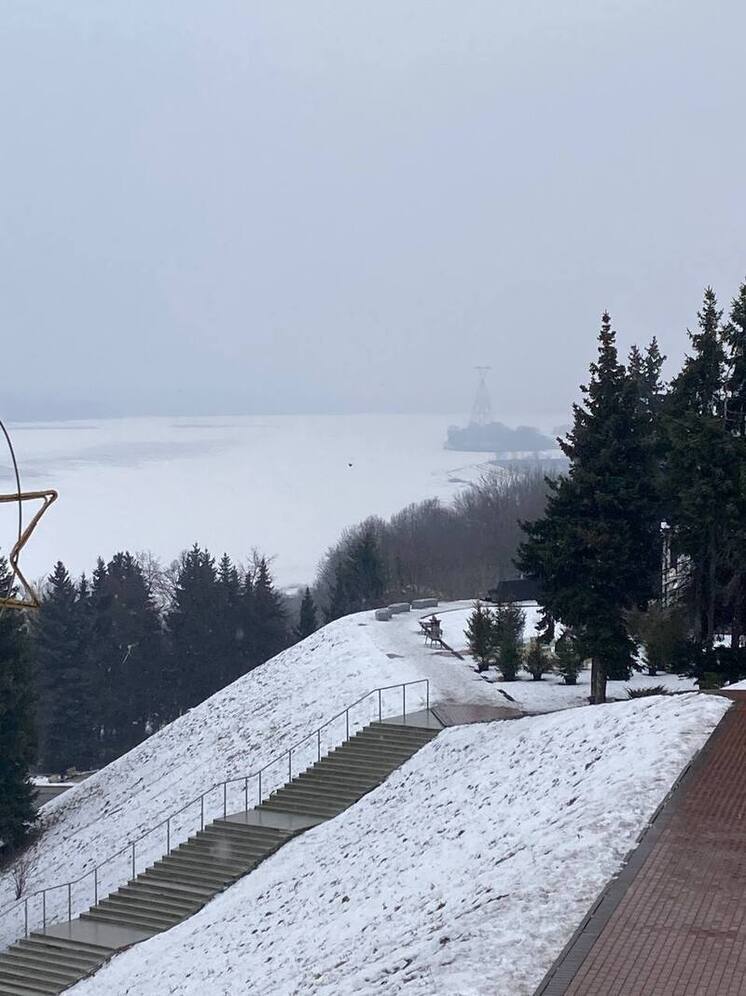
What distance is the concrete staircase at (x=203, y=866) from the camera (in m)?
18.2

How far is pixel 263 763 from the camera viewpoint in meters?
24.9

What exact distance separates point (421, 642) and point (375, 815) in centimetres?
1346

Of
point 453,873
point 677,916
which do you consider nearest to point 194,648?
point 453,873

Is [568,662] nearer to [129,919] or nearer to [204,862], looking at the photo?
[204,862]

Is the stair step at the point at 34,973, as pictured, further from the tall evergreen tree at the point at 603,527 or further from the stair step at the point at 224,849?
the tall evergreen tree at the point at 603,527

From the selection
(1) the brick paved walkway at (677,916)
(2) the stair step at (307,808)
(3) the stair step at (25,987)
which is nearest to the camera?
(1) the brick paved walkway at (677,916)

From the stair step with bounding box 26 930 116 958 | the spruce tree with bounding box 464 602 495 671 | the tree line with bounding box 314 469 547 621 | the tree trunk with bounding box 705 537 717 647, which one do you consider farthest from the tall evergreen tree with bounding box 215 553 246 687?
the stair step with bounding box 26 930 116 958

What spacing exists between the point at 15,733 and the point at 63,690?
23.6m

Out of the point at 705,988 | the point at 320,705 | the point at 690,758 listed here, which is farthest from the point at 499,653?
Answer: the point at 705,988

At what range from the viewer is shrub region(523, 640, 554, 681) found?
28906 millimetres

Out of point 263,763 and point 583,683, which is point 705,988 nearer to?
point 263,763

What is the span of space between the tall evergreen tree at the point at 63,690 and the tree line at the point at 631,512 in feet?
107

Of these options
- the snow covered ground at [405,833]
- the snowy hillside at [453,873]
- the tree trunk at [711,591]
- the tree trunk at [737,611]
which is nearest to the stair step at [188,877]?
the snowy hillside at [453,873]

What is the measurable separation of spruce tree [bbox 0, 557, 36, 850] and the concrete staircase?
10.0 metres
